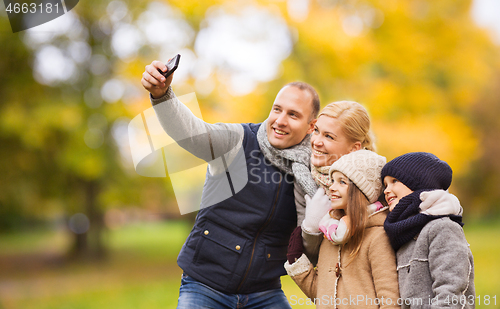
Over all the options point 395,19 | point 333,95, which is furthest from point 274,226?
point 395,19

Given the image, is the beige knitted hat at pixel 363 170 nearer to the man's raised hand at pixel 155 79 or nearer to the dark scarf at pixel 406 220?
the dark scarf at pixel 406 220

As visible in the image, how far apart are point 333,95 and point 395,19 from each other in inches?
89.5

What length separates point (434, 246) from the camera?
6.53ft

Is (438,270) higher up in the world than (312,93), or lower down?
lower down

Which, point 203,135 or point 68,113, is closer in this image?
point 203,135

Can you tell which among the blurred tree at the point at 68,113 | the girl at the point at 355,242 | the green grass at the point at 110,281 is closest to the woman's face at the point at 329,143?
the girl at the point at 355,242

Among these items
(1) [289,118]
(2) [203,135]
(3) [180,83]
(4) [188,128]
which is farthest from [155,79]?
(3) [180,83]

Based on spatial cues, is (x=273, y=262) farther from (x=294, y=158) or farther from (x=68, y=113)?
(x=68, y=113)

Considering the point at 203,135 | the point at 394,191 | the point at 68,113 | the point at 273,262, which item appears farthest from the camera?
the point at 68,113

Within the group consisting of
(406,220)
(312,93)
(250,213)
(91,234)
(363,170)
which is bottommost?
(406,220)

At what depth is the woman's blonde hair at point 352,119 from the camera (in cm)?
246

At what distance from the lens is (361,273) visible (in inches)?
88.0

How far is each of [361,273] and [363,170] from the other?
0.55 metres

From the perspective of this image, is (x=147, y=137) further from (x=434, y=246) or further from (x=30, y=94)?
(x=30, y=94)
